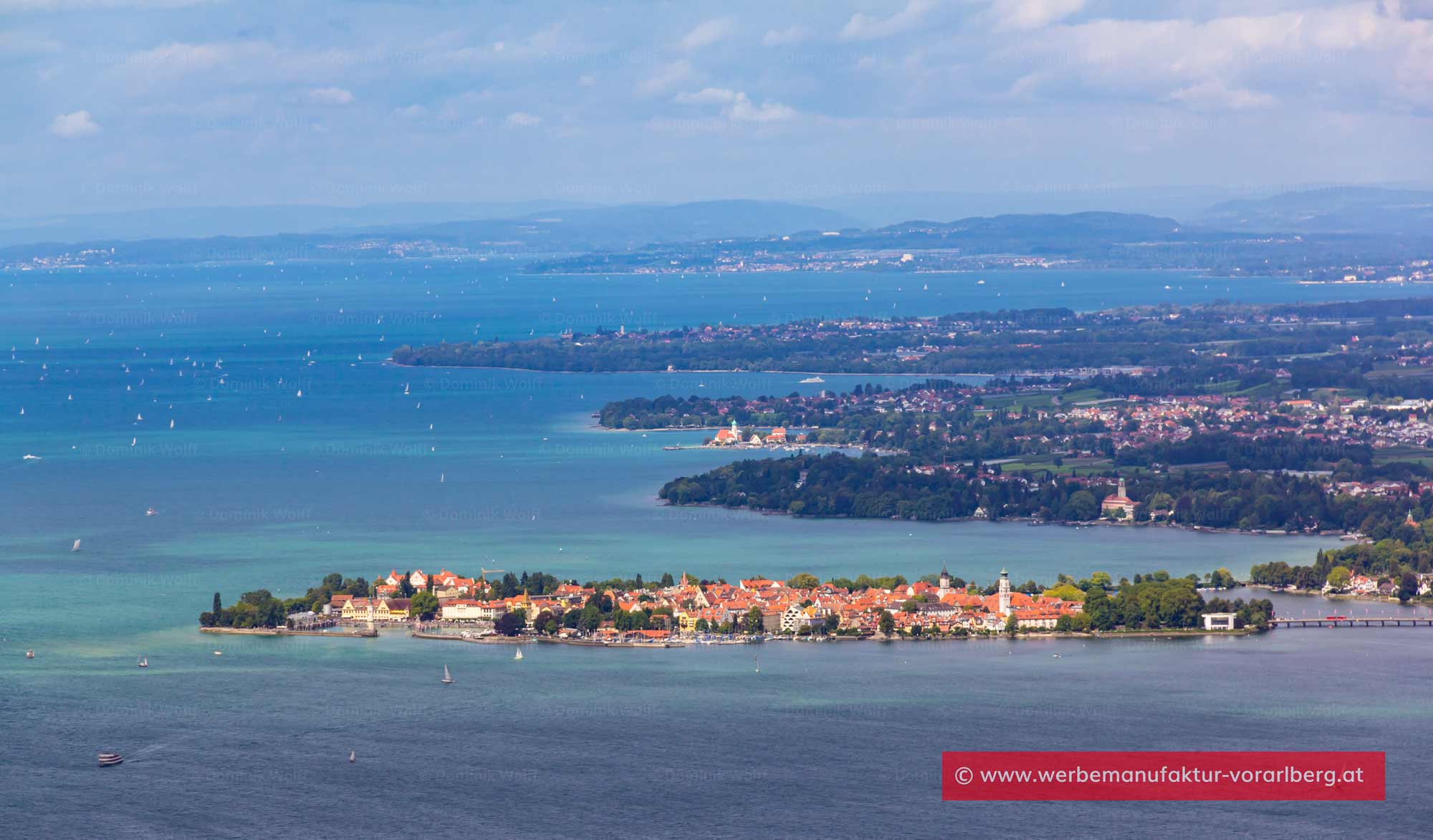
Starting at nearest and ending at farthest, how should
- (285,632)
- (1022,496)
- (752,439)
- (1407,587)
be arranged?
(285,632)
(1407,587)
(1022,496)
(752,439)

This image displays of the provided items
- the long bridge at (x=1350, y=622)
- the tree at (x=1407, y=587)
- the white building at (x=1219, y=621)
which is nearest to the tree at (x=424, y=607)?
the white building at (x=1219, y=621)

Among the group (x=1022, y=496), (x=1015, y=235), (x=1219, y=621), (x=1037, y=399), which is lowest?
(x=1219, y=621)

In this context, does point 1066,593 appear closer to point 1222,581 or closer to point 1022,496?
point 1222,581

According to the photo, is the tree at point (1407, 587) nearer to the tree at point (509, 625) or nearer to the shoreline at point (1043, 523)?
the shoreline at point (1043, 523)

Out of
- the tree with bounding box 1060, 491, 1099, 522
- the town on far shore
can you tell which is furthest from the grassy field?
the town on far shore

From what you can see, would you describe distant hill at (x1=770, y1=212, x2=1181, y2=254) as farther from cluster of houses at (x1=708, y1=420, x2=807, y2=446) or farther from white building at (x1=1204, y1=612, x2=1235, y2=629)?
white building at (x1=1204, y1=612, x2=1235, y2=629)

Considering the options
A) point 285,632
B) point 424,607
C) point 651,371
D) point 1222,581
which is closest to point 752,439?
point 1222,581
